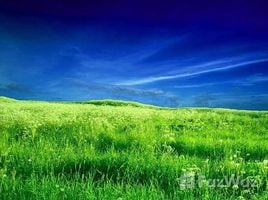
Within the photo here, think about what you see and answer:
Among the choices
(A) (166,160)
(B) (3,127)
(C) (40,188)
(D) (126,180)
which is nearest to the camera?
(C) (40,188)

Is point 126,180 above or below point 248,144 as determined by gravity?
below

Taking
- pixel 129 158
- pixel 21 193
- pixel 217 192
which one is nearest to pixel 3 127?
pixel 129 158

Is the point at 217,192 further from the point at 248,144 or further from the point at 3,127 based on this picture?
the point at 3,127

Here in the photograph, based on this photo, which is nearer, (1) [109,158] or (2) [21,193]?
(2) [21,193]

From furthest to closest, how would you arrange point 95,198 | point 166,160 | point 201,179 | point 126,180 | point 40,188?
1. point 166,160
2. point 126,180
3. point 201,179
4. point 40,188
5. point 95,198

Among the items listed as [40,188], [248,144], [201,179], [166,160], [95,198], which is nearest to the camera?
[95,198]

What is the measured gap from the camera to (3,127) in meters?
14.7

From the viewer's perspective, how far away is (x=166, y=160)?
8.32 meters

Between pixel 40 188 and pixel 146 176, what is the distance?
2.00m

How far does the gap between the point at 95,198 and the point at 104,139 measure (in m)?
6.00

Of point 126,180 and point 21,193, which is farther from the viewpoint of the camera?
point 126,180

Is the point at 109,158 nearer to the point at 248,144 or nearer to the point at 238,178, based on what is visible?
the point at 238,178

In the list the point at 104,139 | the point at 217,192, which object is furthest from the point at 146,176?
the point at 104,139

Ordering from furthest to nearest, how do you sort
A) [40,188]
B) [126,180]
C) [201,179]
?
[126,180]
[201,179]
[40,188]
